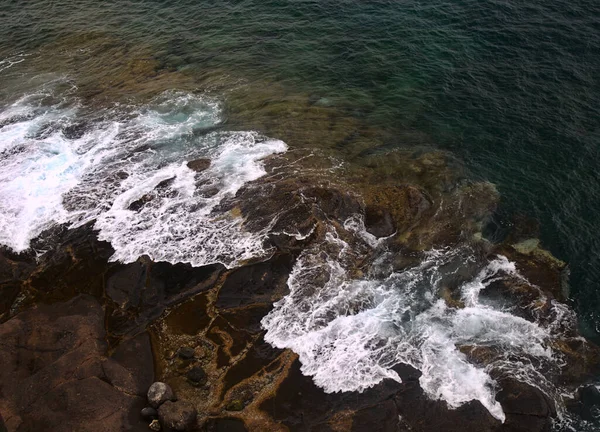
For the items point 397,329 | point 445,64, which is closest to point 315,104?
point 445,64

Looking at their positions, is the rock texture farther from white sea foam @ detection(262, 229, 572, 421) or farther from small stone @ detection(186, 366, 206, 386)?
white sea foam @ detection(262, 229, 572, 421)

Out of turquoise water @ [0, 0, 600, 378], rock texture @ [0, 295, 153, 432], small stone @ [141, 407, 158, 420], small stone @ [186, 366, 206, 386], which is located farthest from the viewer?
turquoise water @ [0, 0, 600, 378]

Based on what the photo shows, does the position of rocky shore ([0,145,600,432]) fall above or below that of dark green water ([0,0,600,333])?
below

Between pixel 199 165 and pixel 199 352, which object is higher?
pixel 199 165

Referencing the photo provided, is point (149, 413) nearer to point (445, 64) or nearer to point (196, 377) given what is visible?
point (196, 377)

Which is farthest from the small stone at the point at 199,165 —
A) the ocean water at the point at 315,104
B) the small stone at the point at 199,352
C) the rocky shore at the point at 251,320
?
the small stone at the point at 199,352

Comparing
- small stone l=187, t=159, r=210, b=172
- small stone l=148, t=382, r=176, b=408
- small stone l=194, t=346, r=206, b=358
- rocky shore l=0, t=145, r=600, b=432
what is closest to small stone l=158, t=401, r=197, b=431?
Result: rocky shore l=0, t=145, r=600, b=432
